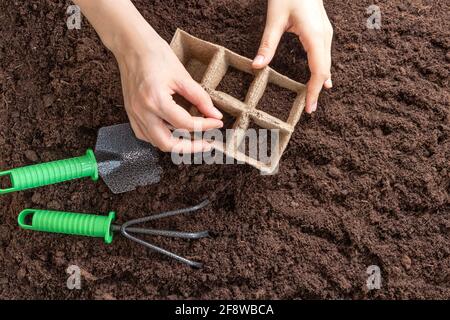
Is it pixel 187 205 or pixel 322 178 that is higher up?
pixel 322 178

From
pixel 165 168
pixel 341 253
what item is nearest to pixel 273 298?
pixel 341 253

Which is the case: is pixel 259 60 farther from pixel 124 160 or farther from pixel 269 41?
pixel 124 160

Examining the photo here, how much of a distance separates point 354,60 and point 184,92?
1.54 ft

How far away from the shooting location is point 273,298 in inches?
48.4

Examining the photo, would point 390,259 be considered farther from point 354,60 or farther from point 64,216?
point 64,216

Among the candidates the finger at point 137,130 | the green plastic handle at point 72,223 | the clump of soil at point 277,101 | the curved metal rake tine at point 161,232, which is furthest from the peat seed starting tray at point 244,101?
the green plastic handle at point 72,223

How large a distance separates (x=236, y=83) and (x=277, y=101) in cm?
11

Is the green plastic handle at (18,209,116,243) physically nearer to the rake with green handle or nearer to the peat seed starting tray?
the rake with green handle

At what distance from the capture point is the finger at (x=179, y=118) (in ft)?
3.59

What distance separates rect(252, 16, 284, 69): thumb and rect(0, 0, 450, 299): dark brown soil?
10cm

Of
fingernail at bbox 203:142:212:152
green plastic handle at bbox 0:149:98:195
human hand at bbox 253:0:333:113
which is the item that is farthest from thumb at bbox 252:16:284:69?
green plastic handle at bbox 0:149:98:195

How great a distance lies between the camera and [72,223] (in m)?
1.24

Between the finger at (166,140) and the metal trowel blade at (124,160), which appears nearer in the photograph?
the finger at (166,140)

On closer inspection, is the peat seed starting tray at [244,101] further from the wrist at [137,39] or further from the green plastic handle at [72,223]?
the green plastic handle at [72,223]
